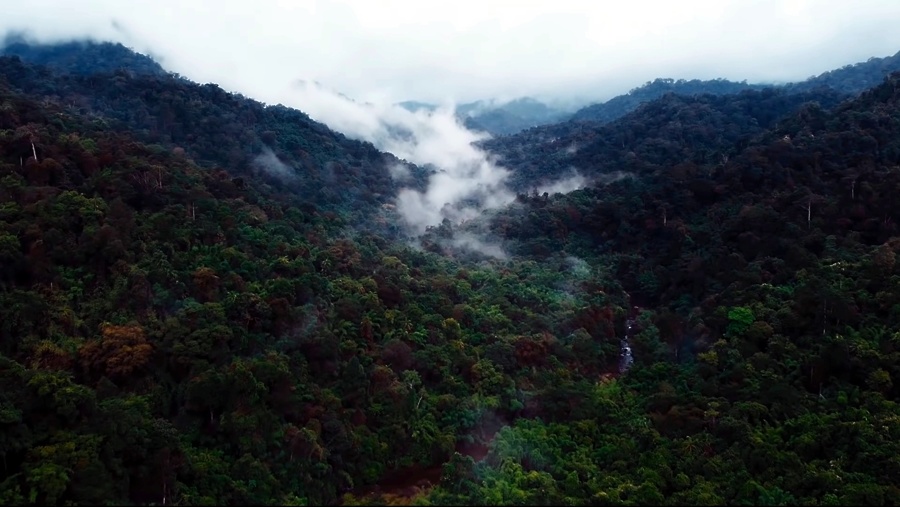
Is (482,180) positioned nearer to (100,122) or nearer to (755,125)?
(755,125)

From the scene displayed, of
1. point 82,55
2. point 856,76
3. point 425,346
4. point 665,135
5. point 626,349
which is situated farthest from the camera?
point 856,76

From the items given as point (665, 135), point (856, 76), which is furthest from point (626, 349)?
point (856, 76)

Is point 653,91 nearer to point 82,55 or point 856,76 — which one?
point 856,76

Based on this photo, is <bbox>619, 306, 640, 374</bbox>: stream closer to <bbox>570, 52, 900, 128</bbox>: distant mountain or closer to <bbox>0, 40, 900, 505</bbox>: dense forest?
<bbox>0, 40, 900, 505</bbox>: dense forest

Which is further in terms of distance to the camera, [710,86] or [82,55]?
[710,86]

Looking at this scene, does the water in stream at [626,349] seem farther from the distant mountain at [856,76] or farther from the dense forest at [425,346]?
the distant mountain at [856,76]

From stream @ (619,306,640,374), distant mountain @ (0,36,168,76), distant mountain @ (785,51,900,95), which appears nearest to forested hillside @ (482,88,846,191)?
distant mountain @ (785,51,900,95)
